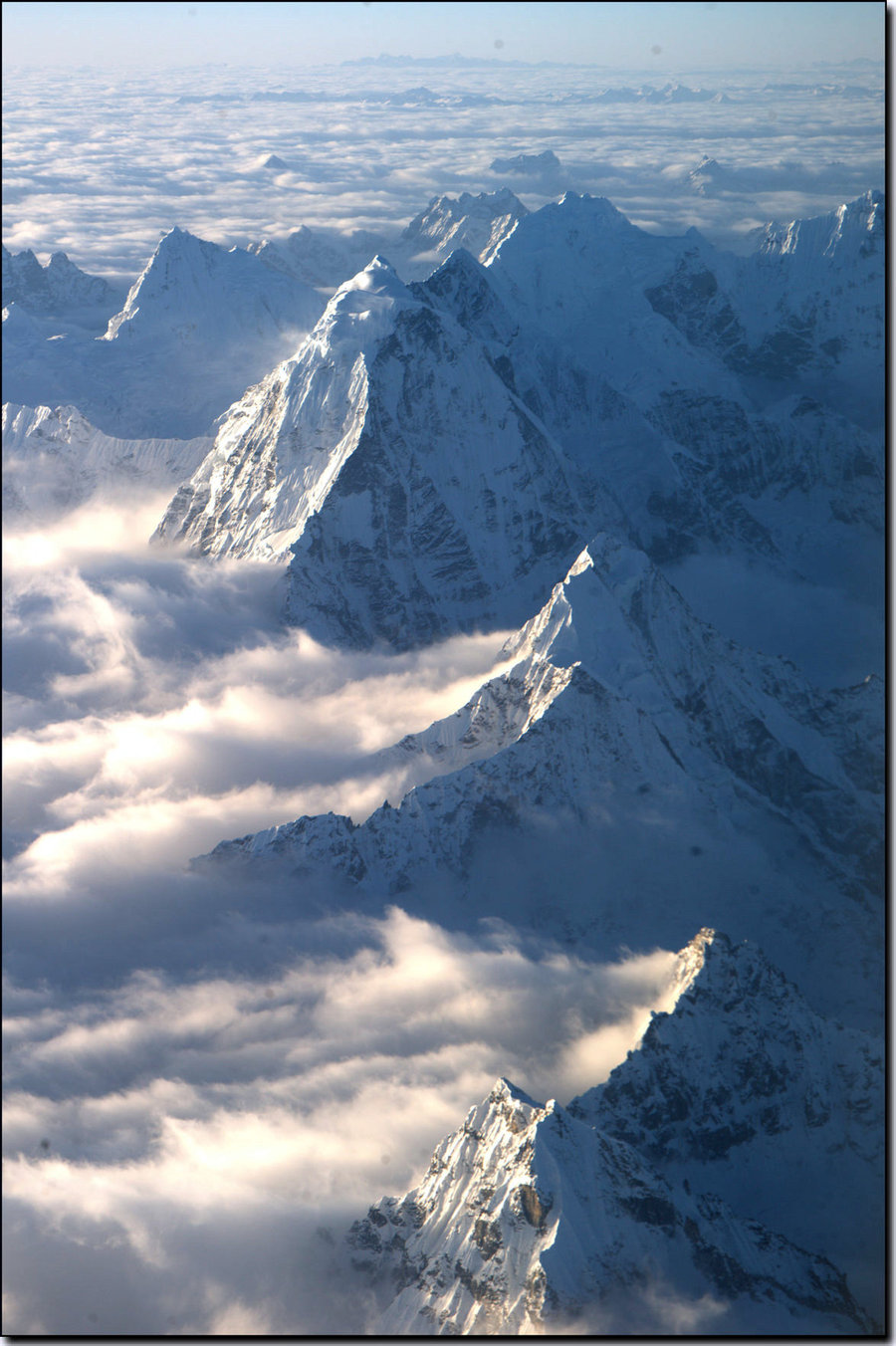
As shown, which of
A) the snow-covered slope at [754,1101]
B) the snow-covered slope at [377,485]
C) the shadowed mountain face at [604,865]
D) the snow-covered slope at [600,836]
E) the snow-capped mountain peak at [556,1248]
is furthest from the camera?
the snow-covered slope at [377,485]

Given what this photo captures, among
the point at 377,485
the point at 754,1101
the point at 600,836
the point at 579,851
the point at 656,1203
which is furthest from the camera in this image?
the point at 377,485

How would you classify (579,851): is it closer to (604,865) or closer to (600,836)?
(600,836)

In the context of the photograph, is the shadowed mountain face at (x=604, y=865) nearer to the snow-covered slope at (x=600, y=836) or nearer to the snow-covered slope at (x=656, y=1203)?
the snow-covered slope at (x=656, y=1203)

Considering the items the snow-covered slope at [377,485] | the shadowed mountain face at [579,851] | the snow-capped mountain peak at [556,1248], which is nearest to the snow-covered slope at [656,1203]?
the snow-capped mountain peak at [556,1248]

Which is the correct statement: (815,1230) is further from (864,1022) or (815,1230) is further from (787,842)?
(787,842)

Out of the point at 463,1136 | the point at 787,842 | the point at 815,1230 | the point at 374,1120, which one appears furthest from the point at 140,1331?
the point at 787,842

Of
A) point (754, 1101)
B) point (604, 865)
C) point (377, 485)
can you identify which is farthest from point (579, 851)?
point (377, 485)
